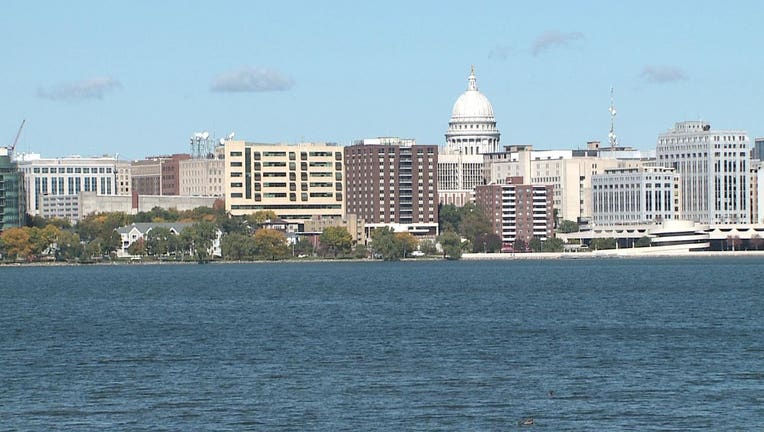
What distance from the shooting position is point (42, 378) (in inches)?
2173

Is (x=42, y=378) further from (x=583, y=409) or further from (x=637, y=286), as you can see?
(x=637, y=286)

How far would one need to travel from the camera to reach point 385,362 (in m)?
58.7

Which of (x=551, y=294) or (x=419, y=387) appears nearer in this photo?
(x=419, y=387)

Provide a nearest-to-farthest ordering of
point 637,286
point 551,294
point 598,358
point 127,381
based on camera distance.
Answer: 1. point 127,381
2. point 598,358
3. point 551,294
4. point 637,286

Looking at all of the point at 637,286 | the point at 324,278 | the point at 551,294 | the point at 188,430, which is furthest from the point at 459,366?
the point at 324,278

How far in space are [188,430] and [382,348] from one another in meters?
20.3

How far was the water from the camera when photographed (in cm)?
4641

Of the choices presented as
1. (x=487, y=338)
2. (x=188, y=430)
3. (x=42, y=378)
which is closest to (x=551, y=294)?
(x=487, y=338)

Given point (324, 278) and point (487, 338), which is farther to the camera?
point (324, 278)

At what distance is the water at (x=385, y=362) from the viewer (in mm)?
46406

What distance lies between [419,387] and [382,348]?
12.7 m

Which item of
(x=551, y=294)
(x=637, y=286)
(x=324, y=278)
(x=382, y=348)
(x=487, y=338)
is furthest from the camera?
(x=324, y=278)

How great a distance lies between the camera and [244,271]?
172125 millimetres

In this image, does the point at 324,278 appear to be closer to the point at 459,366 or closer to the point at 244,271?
the point at 244,271
